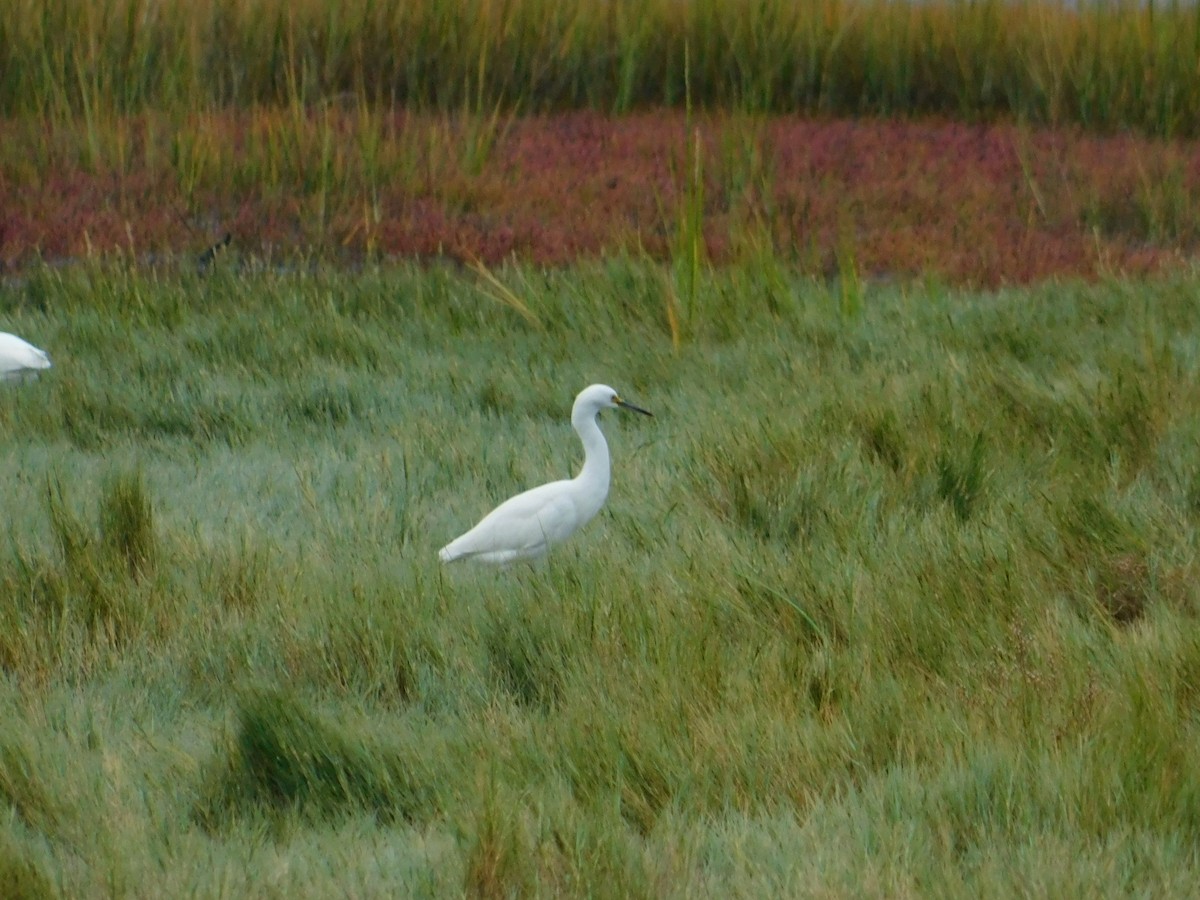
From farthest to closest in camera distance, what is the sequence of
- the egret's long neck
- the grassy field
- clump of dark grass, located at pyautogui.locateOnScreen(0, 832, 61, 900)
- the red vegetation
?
1. the red vegetation
2. the egret's long neck
3. the grassy field
4. clump of dark grass, located at pyautogui.locateOnScreen(0, 832, 61, 900)

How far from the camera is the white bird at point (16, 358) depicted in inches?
242

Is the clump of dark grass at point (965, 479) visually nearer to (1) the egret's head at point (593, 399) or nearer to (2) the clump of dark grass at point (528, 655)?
(1) the egret's head at point (593, 399)

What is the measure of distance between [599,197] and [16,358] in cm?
461

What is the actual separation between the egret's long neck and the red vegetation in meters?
3.64

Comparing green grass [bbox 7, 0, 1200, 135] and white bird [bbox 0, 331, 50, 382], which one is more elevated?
green grass [bbox 7, 0, 1200, 135]

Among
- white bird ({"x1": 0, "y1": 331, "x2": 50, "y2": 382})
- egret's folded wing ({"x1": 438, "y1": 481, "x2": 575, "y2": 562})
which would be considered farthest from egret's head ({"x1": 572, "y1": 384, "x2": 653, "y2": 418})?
white bird ({"x1": 0, "y1": 331, "x2": 50, "y2": 382})

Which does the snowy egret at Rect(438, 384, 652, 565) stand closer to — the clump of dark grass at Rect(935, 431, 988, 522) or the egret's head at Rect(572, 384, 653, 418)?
the egret's head at Rect(572, 384, 653, 418)

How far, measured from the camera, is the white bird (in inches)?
242

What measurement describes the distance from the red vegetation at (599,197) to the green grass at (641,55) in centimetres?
54

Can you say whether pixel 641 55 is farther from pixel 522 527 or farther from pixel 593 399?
pixel 522 527

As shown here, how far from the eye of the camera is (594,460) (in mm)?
4328

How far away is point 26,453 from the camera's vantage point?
5.79 m

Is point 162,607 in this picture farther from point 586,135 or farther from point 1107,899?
point 586,135

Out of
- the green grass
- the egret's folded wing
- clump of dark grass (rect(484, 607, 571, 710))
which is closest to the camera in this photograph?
clump of dark grass (rect(484, 607, 571, 710))
